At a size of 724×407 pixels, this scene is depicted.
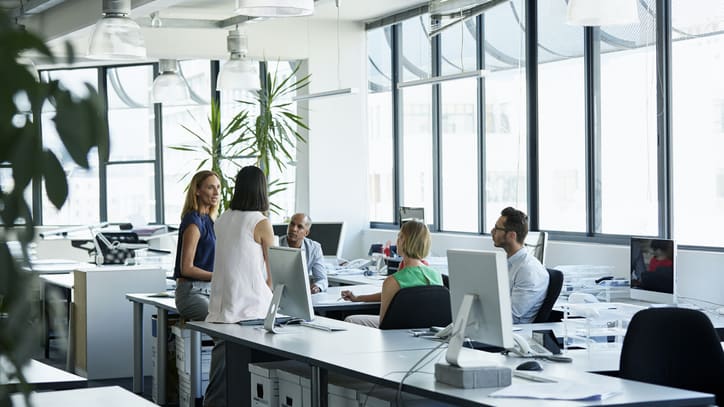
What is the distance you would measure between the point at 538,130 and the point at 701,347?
5.14 m

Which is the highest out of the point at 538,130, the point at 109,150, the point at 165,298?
the point at 538,130

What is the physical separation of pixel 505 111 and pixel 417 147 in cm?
190

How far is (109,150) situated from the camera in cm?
66

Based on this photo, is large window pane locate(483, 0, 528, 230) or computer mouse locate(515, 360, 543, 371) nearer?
computer mouse locate(515, 360, 543, 371)

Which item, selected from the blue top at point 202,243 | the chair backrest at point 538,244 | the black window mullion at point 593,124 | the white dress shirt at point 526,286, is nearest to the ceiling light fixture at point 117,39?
the blue top at point 202,243

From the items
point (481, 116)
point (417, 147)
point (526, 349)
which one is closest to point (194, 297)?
point (526, 349)

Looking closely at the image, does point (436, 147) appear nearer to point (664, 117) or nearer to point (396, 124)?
point (396, 124)

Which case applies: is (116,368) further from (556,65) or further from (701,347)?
(701,347)

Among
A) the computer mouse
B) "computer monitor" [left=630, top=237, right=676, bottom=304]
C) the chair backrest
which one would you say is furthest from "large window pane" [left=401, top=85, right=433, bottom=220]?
the computer mouse

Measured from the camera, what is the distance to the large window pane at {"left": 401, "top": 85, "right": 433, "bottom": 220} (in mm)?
10742

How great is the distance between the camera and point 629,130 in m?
7.63

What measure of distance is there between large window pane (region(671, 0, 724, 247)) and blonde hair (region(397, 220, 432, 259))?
2.37m

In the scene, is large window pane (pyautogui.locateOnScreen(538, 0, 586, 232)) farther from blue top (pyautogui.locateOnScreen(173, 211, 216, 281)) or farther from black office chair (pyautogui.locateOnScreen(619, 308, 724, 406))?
black office chair (pyautogui.locateOnScreen(619, 308, 724, 406))

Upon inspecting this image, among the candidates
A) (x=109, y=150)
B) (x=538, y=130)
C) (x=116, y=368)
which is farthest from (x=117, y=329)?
(x=109, y=150)
